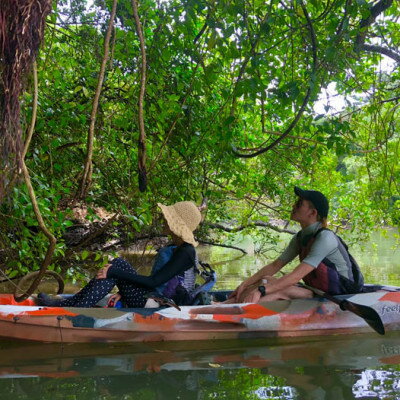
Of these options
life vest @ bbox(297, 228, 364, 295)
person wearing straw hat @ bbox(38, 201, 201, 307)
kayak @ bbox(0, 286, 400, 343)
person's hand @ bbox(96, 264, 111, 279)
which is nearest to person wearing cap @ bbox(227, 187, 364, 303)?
life vest @ bbox(297, 228, 364, 295)

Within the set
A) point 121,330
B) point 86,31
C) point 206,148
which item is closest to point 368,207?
point 206,148

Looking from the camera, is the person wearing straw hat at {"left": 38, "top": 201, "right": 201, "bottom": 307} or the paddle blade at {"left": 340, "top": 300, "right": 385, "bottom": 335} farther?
the paddle blade at {"left": 340, "top": 300, "right": 385, "bottom": 335}

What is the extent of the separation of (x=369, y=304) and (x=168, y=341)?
168 centimetres

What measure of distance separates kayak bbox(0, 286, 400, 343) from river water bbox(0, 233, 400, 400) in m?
0.08

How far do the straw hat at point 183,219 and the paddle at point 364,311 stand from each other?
1273 millimetres

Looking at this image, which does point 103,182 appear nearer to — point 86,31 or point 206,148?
point 206,148

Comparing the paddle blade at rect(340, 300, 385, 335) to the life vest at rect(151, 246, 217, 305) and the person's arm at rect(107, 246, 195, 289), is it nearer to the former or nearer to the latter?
the life vest at rect(151, 246, 217, 305)

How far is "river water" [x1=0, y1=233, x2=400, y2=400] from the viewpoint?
3393 mm

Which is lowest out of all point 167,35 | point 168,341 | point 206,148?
point 168,341

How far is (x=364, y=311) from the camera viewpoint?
4777mm

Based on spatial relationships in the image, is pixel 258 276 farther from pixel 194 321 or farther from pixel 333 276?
pixel 194 321

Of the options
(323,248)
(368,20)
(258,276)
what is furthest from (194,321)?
(368,20)

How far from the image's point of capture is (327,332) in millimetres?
4926

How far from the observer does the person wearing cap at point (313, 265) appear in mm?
4773
